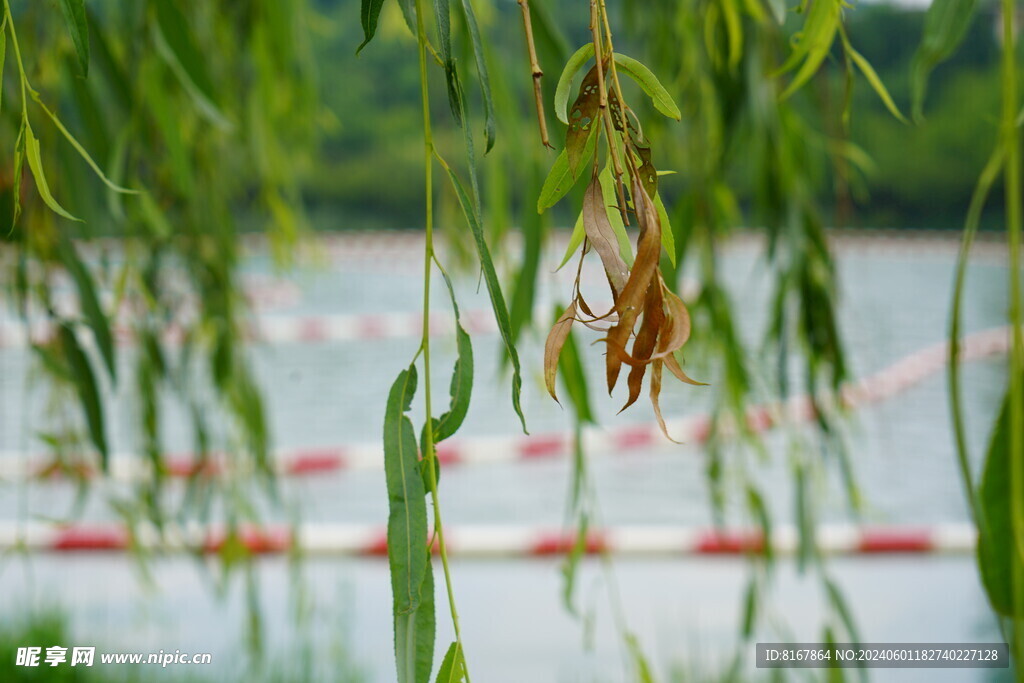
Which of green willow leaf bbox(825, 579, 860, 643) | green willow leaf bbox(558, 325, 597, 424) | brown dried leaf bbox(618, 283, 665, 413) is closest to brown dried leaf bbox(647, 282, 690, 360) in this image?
brown dried leaf bbox(618, 283, 665, 413)

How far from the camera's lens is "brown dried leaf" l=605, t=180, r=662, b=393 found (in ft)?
0.57

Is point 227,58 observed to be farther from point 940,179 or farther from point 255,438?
point 940,179

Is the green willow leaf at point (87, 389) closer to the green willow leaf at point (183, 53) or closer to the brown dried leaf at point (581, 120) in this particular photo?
the green willow leaf at point (183, 53)

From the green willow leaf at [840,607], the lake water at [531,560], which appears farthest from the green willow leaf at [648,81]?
the green willow leaf at [840,607]

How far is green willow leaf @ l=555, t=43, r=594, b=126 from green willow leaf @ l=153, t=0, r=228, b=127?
0.38 meters

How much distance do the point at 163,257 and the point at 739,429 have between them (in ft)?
1.69

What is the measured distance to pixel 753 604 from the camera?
80 cm

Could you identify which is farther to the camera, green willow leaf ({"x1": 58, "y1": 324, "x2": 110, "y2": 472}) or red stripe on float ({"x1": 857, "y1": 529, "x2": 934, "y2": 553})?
red stripe on float ({"x1": 857, "y1": 529, "x2": 934, "y2": 553})

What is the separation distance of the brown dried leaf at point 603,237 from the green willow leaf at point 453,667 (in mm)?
89

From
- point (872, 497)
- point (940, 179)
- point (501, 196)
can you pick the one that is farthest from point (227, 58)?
point (940, 179)

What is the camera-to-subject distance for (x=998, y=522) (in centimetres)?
29

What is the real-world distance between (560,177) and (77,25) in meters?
0.12

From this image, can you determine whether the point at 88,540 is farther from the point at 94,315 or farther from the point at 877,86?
the point at 877,86

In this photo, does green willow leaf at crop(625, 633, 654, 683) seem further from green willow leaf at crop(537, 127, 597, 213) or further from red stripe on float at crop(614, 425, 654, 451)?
red stripe on float at crop(614, 425, 654, 451)
